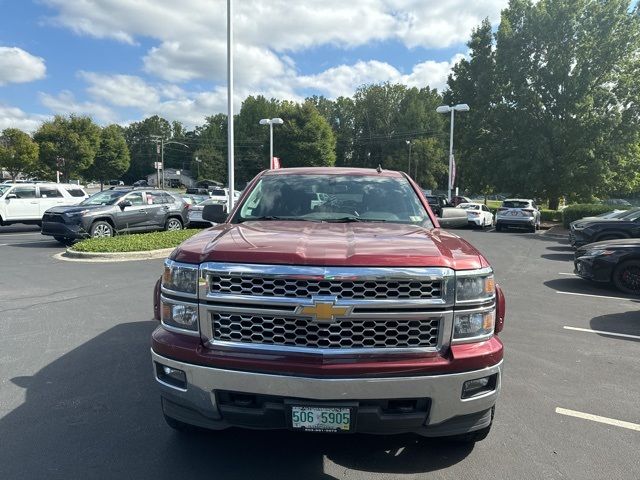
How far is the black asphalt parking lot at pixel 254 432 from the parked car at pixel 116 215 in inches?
293

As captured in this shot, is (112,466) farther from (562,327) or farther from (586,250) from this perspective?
(586,250)

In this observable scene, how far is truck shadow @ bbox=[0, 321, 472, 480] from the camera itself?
3131 millimetres

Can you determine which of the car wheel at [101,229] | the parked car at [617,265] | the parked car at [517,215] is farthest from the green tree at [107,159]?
the parked car at [617,265]

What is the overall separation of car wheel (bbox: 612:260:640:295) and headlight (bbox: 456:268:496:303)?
26.3 feet

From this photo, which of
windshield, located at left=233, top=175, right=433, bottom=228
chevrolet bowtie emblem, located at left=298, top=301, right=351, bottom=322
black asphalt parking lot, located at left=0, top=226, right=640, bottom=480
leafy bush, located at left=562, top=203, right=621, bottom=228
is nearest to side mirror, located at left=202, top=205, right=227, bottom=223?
windshield, located at left=233, top=175, right=433, bottom=228

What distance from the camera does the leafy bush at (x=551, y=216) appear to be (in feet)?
98.7

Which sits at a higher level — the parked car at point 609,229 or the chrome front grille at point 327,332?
the chrome front grille at point 327,332

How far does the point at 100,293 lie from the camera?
8.23 m

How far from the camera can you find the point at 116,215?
50.2 feet

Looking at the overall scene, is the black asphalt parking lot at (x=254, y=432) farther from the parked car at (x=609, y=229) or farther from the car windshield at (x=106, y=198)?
the car windshield at (x=106, y=198)

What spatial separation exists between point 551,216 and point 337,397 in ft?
103

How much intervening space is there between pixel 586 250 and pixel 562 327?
13.3ft

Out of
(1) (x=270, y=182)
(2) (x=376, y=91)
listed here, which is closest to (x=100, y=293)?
(1) (x=270, y=182)

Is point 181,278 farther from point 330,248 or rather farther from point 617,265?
point 617,265
